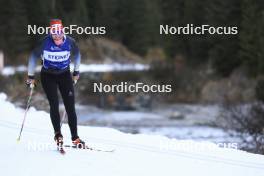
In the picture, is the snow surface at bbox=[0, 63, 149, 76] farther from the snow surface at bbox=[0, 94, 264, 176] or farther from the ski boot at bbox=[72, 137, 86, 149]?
the ski boot at bbox=[72, 137, 86, 149]

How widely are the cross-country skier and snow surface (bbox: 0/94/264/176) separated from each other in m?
0.53

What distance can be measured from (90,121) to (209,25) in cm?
1280

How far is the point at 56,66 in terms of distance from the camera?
7.97m

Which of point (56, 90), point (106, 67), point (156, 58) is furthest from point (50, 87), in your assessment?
point (156, 58)

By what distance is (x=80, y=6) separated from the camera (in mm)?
52938

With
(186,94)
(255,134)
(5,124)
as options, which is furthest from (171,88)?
(5,124)

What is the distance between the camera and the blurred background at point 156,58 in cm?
3781

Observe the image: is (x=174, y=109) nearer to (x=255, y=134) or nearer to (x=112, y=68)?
(x=112, y=68)

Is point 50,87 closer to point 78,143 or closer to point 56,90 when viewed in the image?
point 56,90

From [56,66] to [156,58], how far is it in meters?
49.0

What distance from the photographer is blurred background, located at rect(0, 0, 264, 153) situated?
124 feet

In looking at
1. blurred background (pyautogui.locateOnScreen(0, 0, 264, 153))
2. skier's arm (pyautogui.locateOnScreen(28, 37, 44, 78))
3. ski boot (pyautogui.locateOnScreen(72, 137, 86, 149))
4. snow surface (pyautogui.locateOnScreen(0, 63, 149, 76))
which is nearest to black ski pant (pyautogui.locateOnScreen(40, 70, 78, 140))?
skier's arm (pyautogui.locateOnScreen(28, 37, 44, 78))

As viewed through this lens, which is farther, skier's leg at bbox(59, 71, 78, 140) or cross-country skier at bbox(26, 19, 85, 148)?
skier's leg at bbox(59, 71, 78, 140)

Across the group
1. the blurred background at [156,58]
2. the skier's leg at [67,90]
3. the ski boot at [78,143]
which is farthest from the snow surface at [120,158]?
the blurred background at [156,58]
